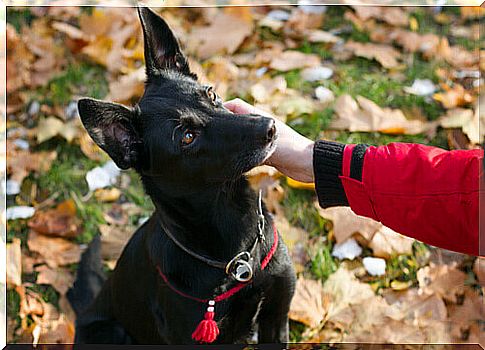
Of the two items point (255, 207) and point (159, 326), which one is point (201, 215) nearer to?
point (255, 207)

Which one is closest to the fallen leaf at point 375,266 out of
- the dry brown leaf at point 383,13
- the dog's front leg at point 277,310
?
the dog's front leg at point 277,310

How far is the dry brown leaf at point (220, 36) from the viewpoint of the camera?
16.7 ft

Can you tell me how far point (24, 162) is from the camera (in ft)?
15.0

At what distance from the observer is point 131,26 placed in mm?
5188

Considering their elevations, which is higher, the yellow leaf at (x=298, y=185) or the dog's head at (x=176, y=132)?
the dog's head at (x=176, y=132)

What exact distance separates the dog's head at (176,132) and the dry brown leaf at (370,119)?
5.71ft

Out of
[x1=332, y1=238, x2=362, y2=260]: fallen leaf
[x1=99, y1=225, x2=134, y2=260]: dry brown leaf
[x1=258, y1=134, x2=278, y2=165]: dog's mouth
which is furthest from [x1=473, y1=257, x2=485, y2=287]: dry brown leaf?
[x1=99, y1=225, x2=134, y2=260]: dry brown leaf

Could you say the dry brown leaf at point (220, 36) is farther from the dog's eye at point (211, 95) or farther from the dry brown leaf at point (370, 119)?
the dog's eye at point (211, 95)

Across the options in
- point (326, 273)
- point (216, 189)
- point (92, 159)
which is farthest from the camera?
point (92, 159)

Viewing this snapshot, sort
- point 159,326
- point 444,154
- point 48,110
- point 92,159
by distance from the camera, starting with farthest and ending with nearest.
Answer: point 48,110 < point 92,159 < point 159,326 < point 444,154

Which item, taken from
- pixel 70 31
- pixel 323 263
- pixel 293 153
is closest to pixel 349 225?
pixel 323 263

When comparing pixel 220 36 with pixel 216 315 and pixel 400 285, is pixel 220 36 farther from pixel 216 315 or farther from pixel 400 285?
pixel 216 315

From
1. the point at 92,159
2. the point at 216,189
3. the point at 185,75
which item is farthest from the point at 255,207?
the point at 92,159

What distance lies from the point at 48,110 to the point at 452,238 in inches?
131
